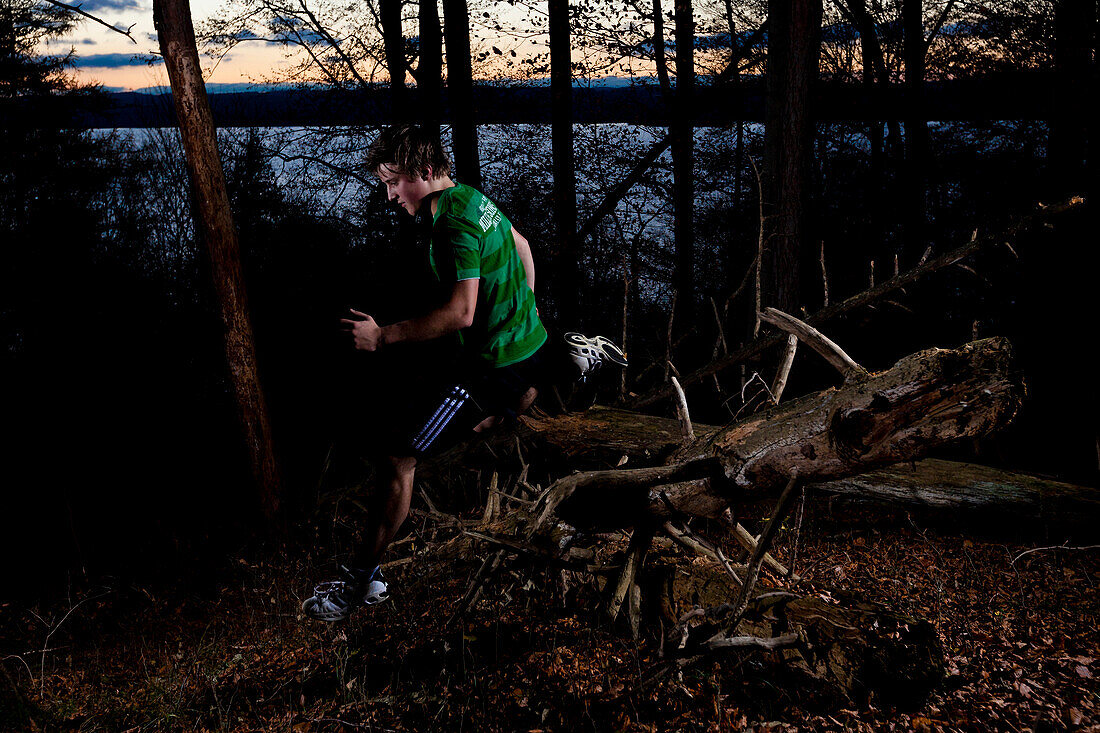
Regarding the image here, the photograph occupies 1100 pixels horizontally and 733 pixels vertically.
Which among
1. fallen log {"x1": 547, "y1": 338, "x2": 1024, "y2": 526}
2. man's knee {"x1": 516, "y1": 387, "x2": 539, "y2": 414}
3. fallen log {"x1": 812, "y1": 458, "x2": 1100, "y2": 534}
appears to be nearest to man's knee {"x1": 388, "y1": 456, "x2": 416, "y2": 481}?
man's knee {"x1": 516, "y1": 387, "x2": 539, "y2": 414}

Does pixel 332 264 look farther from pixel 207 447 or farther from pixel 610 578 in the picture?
pixel 610 578

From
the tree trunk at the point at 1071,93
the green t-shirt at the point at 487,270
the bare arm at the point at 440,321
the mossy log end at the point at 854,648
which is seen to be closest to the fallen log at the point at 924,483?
the green t-shirt at the point at 487,270

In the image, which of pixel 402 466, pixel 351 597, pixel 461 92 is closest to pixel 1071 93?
pixel 461 92

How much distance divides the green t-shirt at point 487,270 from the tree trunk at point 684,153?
946 centimetres

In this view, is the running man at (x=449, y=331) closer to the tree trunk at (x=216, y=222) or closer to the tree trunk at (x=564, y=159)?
the tree trunk at (x=216, y=222)

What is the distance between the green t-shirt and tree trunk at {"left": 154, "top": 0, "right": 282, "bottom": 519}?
7.39 feet

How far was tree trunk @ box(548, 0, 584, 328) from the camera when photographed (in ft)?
35.5

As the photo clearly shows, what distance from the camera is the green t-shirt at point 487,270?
351 centimetres

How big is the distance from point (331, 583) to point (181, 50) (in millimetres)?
3676

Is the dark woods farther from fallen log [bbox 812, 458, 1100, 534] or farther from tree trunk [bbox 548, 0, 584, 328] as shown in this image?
fallen log [bbox 812, 458, 1100, 534]

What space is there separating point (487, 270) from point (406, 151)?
72 cm

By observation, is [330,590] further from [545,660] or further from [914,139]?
[914,139]

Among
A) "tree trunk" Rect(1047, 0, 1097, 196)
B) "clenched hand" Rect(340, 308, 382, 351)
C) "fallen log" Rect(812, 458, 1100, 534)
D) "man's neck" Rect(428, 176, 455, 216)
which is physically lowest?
"fallen log" Rect(812, 458, 1100, 534)

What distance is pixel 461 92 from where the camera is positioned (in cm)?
1009
